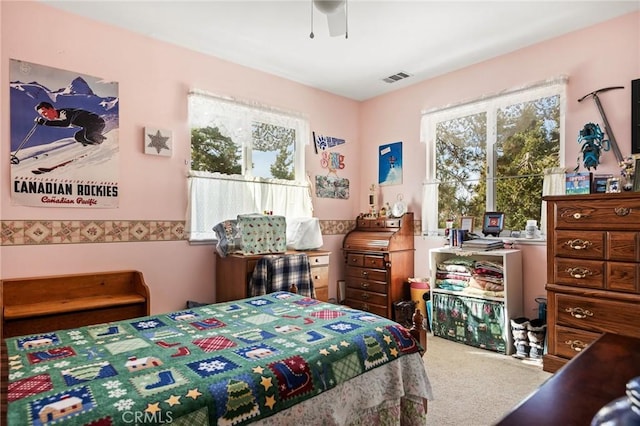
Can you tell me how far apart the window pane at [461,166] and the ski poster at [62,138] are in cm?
336

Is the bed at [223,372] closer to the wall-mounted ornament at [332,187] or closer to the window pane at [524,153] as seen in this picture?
the window pane at [524,153]

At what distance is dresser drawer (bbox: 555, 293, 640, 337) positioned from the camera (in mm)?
2531

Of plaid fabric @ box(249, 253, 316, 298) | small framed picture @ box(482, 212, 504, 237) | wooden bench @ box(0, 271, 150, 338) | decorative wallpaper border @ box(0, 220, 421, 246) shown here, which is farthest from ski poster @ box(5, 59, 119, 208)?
small framed picture @ box(482, 212, 504, 237)

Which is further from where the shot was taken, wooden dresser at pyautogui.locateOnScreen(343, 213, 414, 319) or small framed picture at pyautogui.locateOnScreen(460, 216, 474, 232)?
wooden dresser at pyautogui.locateOnScreen(343, 213, 414, 319)

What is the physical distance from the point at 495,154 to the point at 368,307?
7.19 ft

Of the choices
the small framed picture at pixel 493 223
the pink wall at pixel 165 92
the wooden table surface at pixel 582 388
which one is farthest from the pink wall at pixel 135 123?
the wooden table surface at pixel 582 388

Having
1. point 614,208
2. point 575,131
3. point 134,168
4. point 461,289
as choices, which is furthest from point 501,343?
point 134,168

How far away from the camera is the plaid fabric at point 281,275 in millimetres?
3275

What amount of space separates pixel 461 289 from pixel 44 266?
3657mm

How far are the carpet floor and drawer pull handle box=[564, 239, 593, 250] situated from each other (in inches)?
40.1

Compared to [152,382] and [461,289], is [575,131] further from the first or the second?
[152,382]

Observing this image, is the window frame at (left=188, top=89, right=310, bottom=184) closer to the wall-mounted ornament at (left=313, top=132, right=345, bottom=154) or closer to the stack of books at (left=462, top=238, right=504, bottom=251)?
the wall-mounted ornament at (left=313, top=132, right=345, bottom=154)

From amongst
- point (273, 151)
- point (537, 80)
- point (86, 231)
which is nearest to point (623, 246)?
point (537, 80)

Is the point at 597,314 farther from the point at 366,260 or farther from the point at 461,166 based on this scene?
the point at 366,260
